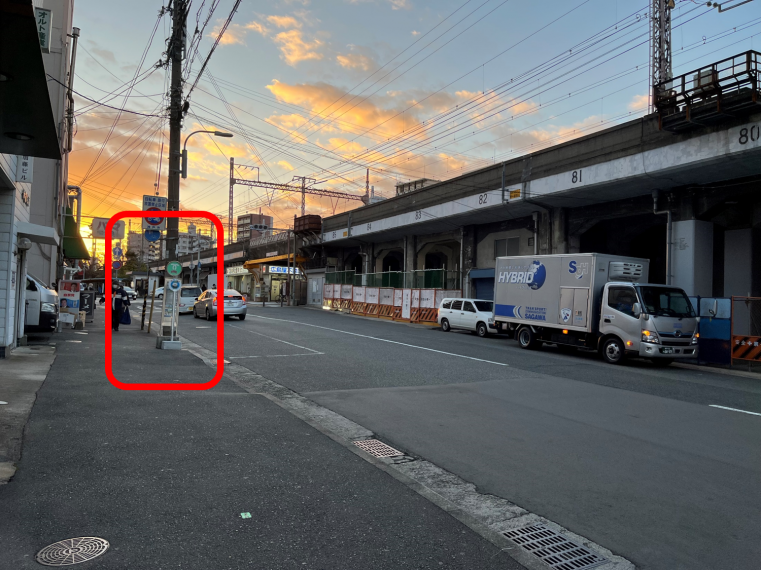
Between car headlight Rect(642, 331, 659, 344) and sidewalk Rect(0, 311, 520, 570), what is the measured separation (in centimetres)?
1145

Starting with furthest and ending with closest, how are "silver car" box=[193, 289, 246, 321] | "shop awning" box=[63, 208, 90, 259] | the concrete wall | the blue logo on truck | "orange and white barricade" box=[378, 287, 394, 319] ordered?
1. "orange and white barricade" box=[378, 287, 394, 319]
2. "shop awning" box=[63, 208, 90, 259]
3. "silver car" box=[193, 289, 246, 321]
4. the concrete wall
5. the blue logo on truck

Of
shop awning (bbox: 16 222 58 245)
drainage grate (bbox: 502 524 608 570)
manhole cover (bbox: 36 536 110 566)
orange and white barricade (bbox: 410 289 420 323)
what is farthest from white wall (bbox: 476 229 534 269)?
manhole cover (bbox: 36 536 110 566)

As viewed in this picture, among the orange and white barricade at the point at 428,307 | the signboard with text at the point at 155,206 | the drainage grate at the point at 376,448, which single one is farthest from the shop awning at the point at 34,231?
the orange and white barricade at the point at 428,307

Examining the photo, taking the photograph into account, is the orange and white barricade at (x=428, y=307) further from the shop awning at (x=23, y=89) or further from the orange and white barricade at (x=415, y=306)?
the shop awning at (x=23, y=89)

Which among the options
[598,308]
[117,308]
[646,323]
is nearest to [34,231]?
[117,308]

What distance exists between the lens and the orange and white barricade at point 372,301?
37062mm

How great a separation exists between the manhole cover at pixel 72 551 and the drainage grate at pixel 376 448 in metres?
2.95

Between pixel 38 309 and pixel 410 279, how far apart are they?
75.4 feet

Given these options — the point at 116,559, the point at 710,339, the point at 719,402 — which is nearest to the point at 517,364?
the point at 719,402

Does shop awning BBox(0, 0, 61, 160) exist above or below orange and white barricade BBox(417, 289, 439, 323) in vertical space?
above

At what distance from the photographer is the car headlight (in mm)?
14914

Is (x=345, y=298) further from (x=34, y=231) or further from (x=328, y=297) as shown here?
(x=34, y=231)

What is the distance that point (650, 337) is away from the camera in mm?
14961

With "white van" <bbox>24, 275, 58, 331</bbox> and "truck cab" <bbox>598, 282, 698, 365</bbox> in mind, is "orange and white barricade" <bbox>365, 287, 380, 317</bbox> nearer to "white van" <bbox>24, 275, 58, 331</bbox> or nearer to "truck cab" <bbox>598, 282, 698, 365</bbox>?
"truck cab" <bbox>598, 282, 698, 365</bbox>
